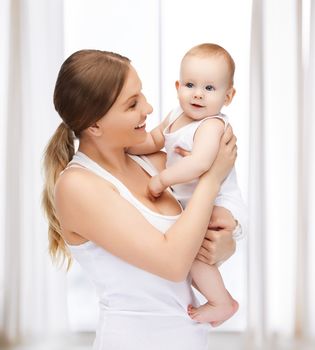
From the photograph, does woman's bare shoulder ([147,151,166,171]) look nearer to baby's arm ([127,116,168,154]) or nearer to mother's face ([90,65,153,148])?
baby's arm ([127,116,168,154])

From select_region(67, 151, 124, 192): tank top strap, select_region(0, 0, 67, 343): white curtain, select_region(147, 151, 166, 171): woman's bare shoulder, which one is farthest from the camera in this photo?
select_region(0, 0, 67, 343): white curtain

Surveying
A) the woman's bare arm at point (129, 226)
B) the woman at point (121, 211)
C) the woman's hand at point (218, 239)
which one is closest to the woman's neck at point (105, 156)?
the woman at point (121, 211)

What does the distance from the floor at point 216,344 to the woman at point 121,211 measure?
1930 mm

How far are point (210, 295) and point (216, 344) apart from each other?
6.52 feet

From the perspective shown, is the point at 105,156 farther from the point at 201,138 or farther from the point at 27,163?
the point at 27,163

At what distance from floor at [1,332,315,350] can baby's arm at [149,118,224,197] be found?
2166 millimetres

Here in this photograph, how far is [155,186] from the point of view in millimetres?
1671

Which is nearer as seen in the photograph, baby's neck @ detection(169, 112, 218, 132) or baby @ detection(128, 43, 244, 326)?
baby @ detection(128, 43, 244, 326)

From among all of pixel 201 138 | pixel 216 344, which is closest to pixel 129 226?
pixel 201 138

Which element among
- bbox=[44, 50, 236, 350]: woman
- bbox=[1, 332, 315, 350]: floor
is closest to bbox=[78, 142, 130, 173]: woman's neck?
bbox=[44, 50, 236, 350]: woman

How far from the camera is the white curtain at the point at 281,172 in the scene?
3453mm

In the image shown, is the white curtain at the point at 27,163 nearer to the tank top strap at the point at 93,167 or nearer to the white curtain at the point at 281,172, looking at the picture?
the white curtain at the point at 281,172

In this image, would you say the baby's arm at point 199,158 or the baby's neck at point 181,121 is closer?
the baby's arm at point 199,158

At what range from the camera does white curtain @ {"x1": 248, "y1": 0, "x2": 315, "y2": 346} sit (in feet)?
11.3
